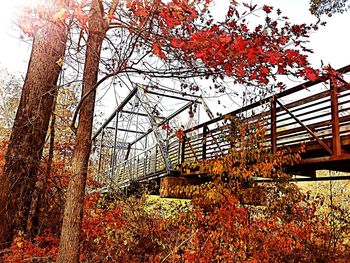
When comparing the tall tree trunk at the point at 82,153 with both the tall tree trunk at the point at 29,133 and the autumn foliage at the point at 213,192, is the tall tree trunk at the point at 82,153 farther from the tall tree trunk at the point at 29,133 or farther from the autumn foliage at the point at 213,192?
the tall tree trunk at the point at 29,133

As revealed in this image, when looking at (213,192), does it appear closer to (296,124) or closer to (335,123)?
(296,124)

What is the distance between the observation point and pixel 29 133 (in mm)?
4586

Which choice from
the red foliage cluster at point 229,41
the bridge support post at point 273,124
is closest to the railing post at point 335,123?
the red foliage cluster at point 229,41

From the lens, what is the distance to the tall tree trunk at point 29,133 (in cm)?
434

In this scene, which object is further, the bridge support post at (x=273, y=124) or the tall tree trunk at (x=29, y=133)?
the bridge support post at (x=273, y=124)

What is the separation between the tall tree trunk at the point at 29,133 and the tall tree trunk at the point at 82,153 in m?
0.94

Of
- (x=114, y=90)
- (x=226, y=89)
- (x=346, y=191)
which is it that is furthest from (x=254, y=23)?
(x=346, y=191)

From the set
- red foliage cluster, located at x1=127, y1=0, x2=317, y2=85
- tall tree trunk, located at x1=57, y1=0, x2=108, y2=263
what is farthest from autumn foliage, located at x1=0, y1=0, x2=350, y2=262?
tall tree trunk, located at x1=57, y1=0, x2=108, y2=263

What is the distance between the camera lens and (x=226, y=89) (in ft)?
13.5

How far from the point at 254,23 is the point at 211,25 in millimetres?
636

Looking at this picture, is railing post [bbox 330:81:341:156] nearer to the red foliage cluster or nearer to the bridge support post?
the red foliage cluster

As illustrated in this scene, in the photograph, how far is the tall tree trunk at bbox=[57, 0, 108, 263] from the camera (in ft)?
9.95

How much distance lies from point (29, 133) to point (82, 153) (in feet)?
6.07

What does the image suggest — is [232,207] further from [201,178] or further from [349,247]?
[349,247]
